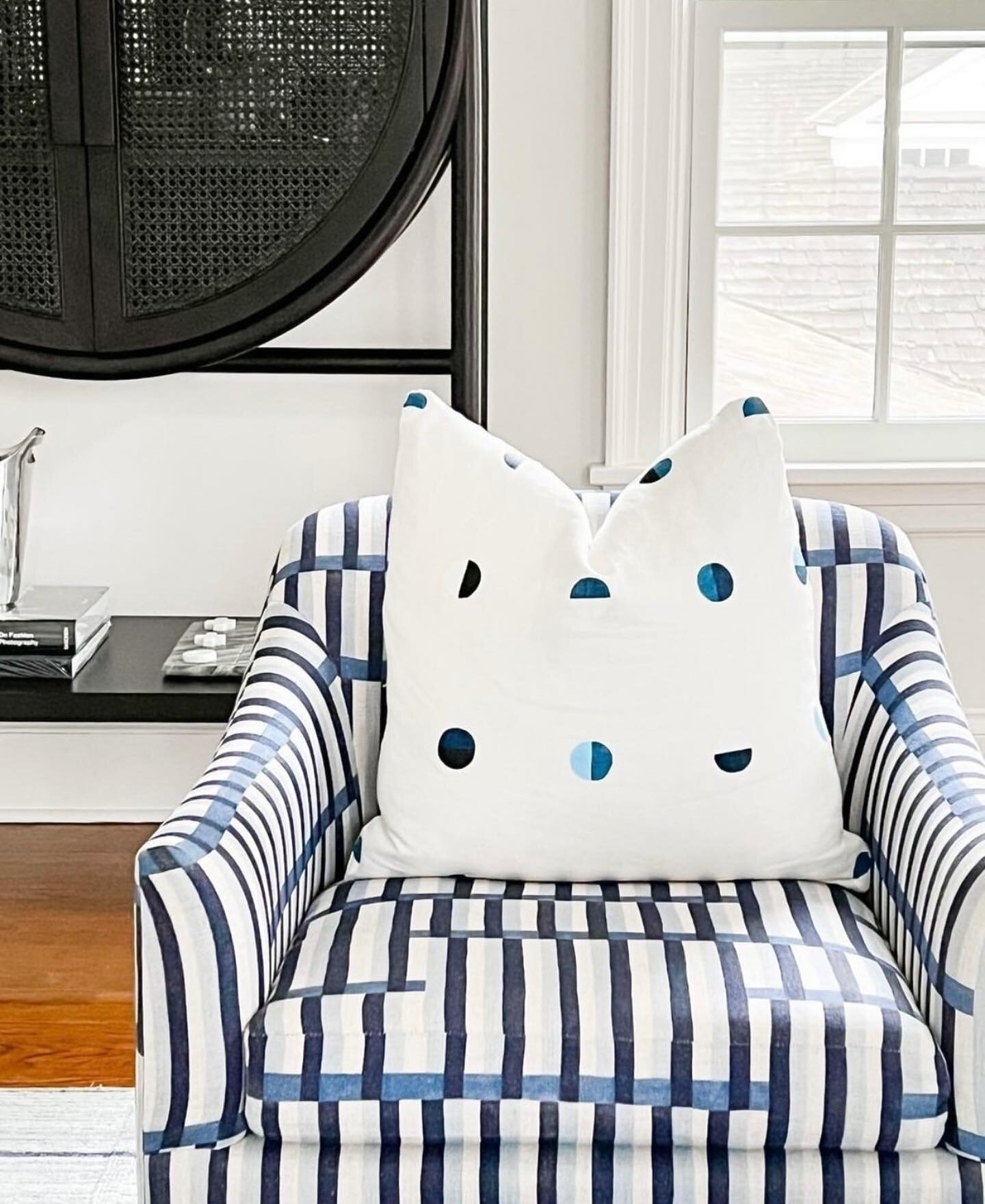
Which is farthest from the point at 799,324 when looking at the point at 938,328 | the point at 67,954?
the point at 67,954

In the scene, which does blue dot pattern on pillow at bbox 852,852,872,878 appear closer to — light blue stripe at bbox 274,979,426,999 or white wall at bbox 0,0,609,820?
light blue stripe at bbox 274,979,426,999

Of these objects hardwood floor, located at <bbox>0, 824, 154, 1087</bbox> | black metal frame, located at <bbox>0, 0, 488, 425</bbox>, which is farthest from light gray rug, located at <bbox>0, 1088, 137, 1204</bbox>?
black metal frame, located at <bbox>0, 0, 488, 425</bbox>

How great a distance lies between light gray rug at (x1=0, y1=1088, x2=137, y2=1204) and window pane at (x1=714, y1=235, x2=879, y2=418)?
4.45ft

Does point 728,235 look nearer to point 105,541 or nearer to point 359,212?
point 359,212

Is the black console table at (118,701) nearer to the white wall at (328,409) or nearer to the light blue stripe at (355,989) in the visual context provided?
the white wall at (328,409)

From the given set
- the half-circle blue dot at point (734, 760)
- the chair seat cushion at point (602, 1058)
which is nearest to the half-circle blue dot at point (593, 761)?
the half-circle blue dot at point (734, 760)

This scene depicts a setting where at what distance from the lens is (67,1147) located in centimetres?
167

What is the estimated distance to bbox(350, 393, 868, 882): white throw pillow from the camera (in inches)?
57.1

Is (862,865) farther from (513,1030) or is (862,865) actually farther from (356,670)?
(356,670)

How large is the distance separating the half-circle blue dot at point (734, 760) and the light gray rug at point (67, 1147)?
2.41 feet

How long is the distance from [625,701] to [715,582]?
14cm

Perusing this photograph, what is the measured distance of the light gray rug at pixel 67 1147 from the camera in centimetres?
159

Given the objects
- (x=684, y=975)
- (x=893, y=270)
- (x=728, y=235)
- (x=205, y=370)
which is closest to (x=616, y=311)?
(x=728, y=235)

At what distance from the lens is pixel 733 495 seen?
1497 millimetres
